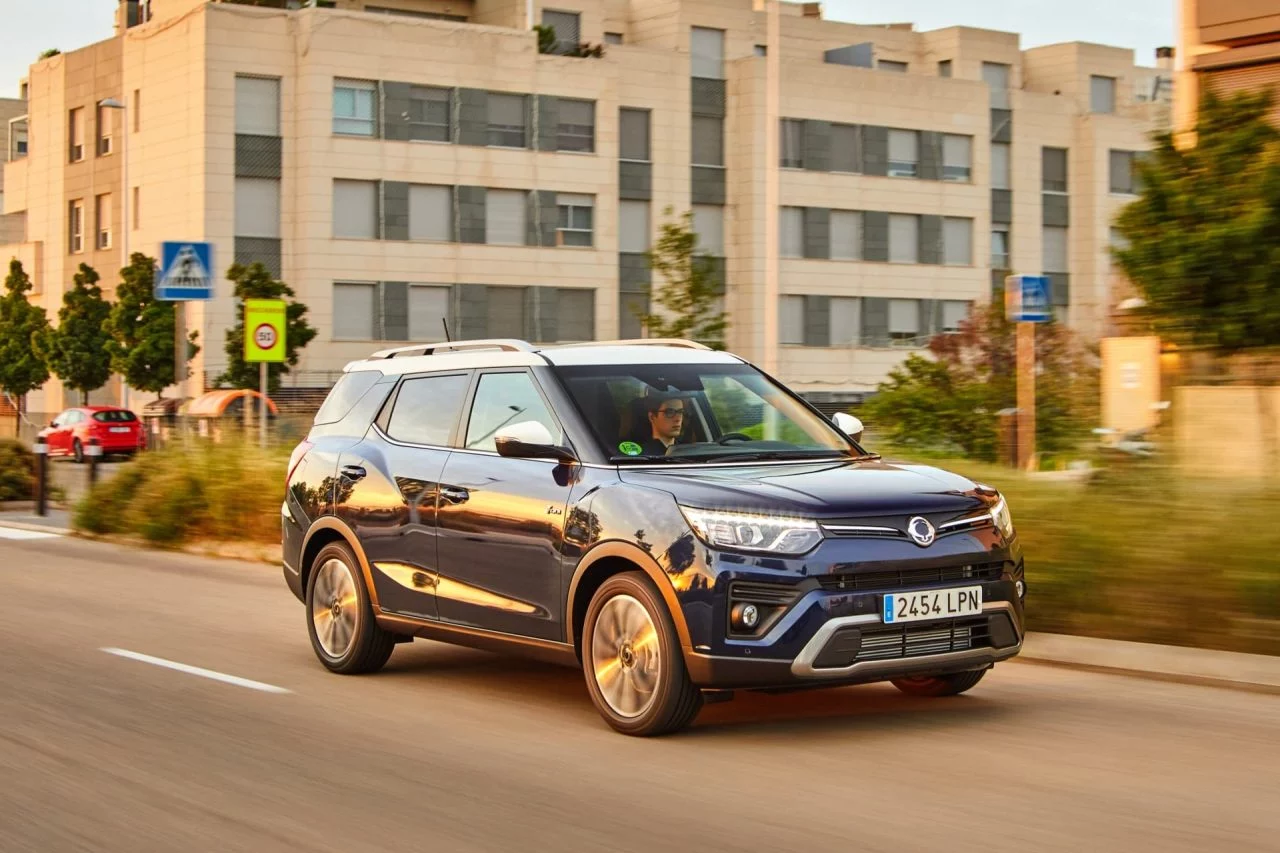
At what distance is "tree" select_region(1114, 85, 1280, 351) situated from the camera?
15.2 metres

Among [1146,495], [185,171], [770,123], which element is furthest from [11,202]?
[1146,495]

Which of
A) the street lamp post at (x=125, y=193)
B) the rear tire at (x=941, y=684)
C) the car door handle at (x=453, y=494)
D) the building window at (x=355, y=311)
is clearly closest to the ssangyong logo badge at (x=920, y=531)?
the rear tire at (x=941, y=684)

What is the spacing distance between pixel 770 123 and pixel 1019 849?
18.7 m

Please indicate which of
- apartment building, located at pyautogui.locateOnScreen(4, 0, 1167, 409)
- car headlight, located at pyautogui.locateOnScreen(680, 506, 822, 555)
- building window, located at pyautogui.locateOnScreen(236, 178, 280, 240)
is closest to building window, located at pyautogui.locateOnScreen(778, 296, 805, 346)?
apartment building, located at pyautogui.locateOnScreen(4, 0, 1167, 409)

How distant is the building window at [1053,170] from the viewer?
73312mm

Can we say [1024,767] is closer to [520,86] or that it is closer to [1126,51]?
[520,86]

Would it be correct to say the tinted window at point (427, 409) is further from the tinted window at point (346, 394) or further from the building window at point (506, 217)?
the building window at point (506, 217)

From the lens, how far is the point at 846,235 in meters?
66.4

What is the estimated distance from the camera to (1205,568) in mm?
9422

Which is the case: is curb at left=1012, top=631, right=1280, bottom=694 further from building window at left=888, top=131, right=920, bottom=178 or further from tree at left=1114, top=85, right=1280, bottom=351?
building window at left=888, top=131, right=920, bottom=178

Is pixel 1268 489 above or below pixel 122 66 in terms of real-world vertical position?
below

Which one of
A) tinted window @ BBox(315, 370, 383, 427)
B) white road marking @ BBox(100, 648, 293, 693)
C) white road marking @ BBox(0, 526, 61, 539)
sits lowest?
white road marking @ BBox(0, 526, 61, 539)

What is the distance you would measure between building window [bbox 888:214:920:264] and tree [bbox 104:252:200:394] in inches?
1043

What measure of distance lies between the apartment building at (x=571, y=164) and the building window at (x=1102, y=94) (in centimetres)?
13
